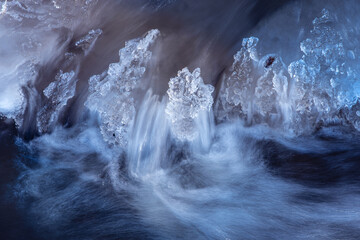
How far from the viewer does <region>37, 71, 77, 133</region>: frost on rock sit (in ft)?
10.8

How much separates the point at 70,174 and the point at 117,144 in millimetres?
658

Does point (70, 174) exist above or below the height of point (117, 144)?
below

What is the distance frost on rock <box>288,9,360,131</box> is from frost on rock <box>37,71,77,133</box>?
262 centimetres

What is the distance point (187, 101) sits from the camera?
3012 mm

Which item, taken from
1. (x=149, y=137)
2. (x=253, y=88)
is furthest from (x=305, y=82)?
(x=149, y=137)

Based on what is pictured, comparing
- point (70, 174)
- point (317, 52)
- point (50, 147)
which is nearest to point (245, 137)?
point (317, 52)

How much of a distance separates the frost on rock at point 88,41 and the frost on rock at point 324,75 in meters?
2.29

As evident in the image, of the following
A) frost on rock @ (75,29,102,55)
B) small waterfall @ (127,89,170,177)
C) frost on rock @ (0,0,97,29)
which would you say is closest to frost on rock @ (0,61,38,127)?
frost on rock @ (0,0,97,29)

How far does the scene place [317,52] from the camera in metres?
2.88

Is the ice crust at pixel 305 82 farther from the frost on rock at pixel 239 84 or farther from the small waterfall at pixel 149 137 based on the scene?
the small waterfall at pixel 149 137

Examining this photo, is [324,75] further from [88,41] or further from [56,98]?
[56,98]

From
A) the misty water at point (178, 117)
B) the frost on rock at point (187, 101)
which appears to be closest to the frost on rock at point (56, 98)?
the misty water at point (178, 117)

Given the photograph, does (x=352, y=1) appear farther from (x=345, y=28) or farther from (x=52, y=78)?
(x=52, y=78)

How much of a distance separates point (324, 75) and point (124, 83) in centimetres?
224
